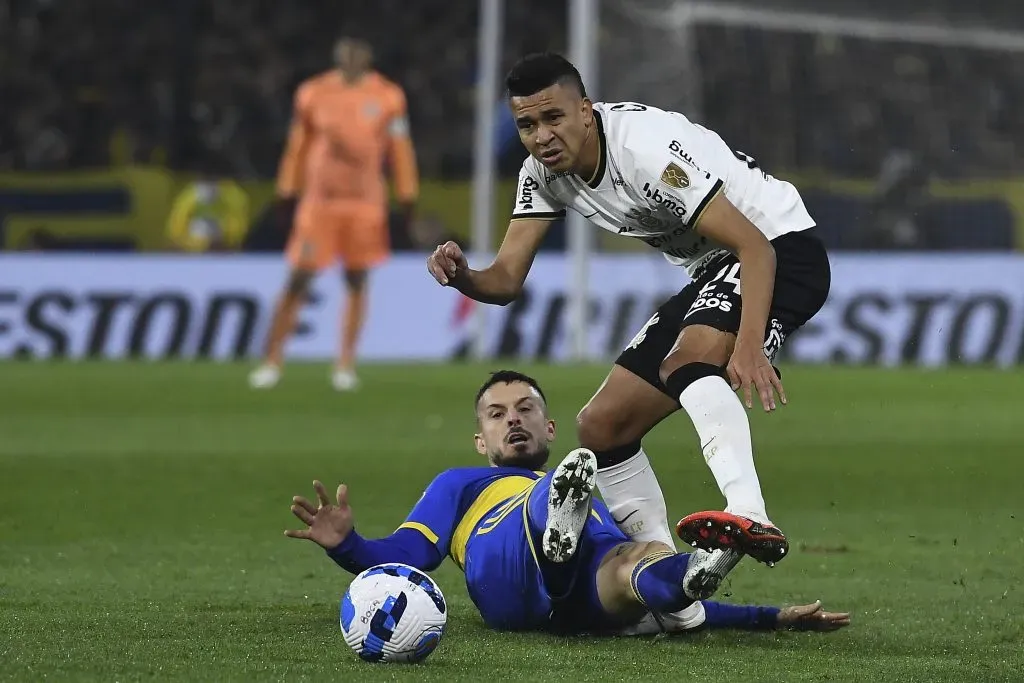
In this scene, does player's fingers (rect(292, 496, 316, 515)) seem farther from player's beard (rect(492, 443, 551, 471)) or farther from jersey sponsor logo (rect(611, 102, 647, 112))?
jersey sponsor logo (rect(611, 102, 647, 112))

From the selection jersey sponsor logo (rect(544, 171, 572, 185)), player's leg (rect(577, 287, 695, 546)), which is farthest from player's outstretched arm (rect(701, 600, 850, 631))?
jersey sponsor logo (rect(544, 171, 572, 185))

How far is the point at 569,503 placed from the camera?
4.69 meters

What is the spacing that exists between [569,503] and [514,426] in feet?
2.62

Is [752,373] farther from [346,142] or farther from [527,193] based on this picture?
[346,142]

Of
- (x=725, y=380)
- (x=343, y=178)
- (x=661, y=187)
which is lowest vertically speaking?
(x=343, y=178)

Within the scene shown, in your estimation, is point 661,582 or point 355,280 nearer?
point 661,582

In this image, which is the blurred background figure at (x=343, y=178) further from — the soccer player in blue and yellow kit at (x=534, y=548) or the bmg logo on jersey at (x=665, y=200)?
the bmg logo on jersey at (x=665, y=200)

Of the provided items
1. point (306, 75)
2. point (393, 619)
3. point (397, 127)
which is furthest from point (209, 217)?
point (393, 619)

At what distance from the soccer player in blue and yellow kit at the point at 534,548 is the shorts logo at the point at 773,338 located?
2.12 ft

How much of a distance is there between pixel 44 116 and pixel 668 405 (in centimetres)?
1769

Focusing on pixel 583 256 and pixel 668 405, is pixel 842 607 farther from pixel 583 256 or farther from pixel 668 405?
pixel 583 256

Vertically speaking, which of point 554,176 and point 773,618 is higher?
point 554,176

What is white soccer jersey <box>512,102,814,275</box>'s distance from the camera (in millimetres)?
5047

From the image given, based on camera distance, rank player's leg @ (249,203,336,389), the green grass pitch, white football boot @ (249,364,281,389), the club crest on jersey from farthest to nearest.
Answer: player's leg @ (249,203,336,389)
white football boot @ (249,364,281,389)
the club crest on jersey
the green grass pitch
